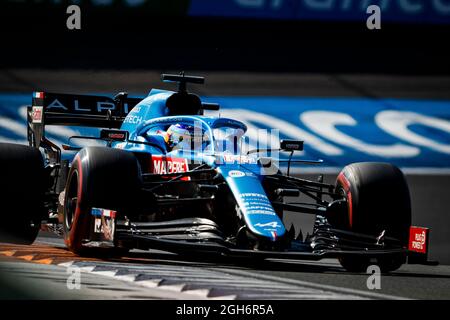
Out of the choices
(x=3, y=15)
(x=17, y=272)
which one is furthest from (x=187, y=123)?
(x=3, y=15)

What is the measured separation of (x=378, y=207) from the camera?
989 cm

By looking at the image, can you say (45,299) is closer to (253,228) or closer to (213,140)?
(253,228)

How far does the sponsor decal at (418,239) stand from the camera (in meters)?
9.40

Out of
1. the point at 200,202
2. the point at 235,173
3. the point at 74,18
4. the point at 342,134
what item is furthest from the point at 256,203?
the point at 74,18

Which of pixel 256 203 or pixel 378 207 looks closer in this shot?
pixel 256 203

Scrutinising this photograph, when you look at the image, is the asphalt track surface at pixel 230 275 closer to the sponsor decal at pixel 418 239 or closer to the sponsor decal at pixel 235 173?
the sponsor decal at pixel 418 239

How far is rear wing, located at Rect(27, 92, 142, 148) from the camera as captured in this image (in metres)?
12.2

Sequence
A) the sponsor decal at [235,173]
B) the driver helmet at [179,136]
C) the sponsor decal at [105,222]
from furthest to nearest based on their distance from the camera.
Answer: the driver helmet at [179,136]
the sponsor decal at [235,173]
the sponsor decal at [105,222]

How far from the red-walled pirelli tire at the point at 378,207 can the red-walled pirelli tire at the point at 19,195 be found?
112 inches

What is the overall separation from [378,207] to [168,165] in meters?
2.05

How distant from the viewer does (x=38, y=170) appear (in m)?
10.3

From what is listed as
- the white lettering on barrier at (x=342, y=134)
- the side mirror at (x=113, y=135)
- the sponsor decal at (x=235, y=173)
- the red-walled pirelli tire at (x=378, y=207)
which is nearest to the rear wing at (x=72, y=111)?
the side mirror at (x=113, y=135)

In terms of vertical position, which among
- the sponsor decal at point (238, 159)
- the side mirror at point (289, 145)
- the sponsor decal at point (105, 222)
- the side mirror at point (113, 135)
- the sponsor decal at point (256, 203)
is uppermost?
the side mirror at point (113, 135)

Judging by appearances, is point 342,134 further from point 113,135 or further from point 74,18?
point 113,135
